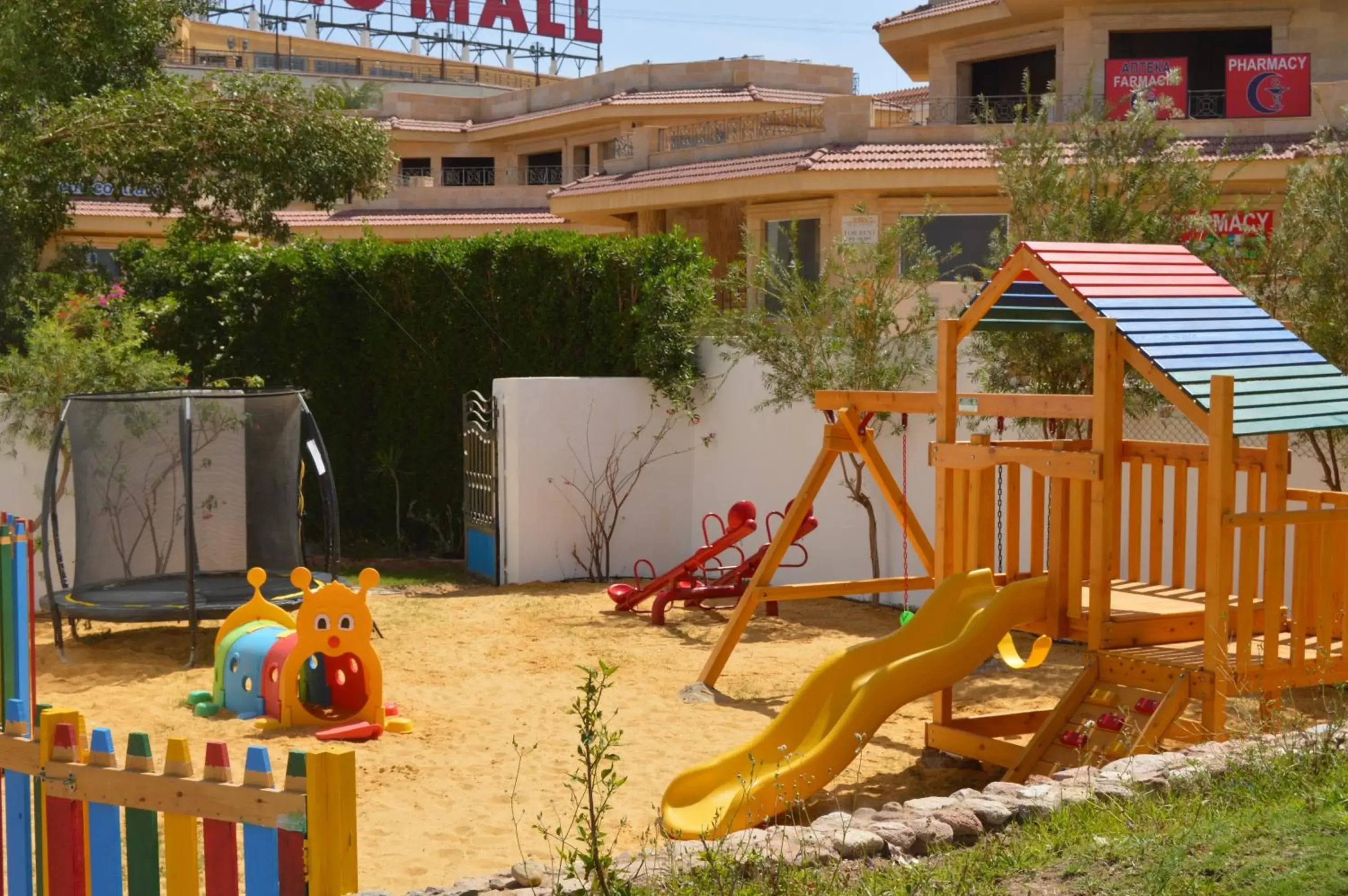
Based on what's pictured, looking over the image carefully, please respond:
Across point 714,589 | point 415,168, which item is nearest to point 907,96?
point 415,168

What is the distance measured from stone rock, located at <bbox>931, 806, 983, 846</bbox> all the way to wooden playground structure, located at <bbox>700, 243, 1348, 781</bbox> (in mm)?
1849

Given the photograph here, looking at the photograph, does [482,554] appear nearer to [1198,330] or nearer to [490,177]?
[1198,330]

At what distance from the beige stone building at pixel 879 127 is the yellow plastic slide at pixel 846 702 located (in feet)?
31.1

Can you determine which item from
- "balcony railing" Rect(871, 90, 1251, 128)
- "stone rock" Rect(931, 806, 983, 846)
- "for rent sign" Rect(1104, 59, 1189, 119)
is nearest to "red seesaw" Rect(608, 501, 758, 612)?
"stone rock" Rect(931, 806, 983, 846)

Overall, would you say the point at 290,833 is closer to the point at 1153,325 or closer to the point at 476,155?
the point at 1153,325

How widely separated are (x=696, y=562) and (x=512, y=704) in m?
3.38

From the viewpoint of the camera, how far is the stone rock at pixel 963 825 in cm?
532

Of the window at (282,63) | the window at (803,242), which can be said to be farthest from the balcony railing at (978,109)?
the window at (282,63)

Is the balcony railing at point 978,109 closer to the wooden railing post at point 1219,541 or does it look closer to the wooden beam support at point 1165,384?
the wooden beam support at point 1165,384

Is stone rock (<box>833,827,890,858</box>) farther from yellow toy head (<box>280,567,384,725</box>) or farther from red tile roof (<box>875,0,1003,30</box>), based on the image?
red tile roof (<box>875,0,1003,30</box>)

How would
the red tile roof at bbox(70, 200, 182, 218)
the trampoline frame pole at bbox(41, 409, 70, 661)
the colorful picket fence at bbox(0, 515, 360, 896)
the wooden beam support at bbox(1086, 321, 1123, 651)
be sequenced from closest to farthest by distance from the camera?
the colorful picket fence at bbox(0, 515, 360, 896) < the wooden beam support at bbox(1086, 321, 1123, 651) < the trampoline frame pole at bbox(41, 409, 70, 661) < the red tile roof at bbox(70, 200, 182, 218)

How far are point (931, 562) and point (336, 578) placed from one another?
13.9 feet

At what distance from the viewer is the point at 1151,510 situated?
9.02 meters

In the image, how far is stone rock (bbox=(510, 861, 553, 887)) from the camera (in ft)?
15.6
